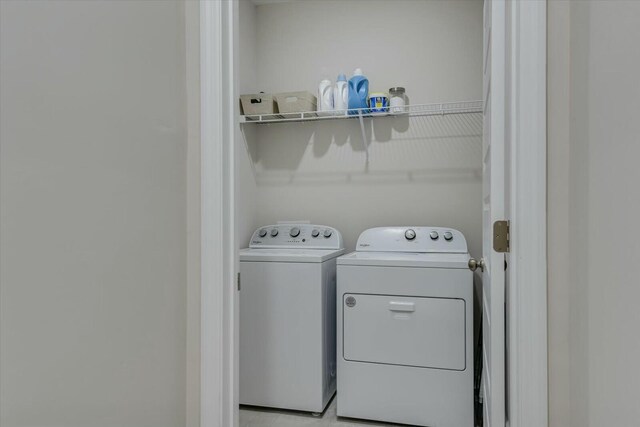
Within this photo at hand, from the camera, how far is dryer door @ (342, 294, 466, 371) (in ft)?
6.66

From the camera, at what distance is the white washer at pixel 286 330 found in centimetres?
220

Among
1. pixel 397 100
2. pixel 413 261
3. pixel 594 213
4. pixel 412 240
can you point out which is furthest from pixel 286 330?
pixel 594 213

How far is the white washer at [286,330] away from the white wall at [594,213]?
4.60 feet

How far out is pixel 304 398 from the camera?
2.21m

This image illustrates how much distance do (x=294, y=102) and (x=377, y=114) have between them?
53cm

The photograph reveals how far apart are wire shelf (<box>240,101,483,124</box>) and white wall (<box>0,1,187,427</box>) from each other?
1.54 m

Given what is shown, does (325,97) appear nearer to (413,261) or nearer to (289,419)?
(413,261)

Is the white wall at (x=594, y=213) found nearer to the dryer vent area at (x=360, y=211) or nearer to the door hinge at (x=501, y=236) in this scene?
the door hinge at (x=501, y=236)

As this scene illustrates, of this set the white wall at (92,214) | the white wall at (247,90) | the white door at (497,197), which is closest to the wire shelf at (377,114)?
the white wall at (247,90)

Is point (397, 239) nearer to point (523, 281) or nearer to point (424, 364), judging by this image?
point (424, 364)

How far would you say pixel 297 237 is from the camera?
8.91 feet

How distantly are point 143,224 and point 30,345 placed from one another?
0.36 metres

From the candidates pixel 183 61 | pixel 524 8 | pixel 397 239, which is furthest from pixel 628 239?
pixel 397 239

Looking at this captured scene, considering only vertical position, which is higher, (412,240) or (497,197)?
(497,197)
